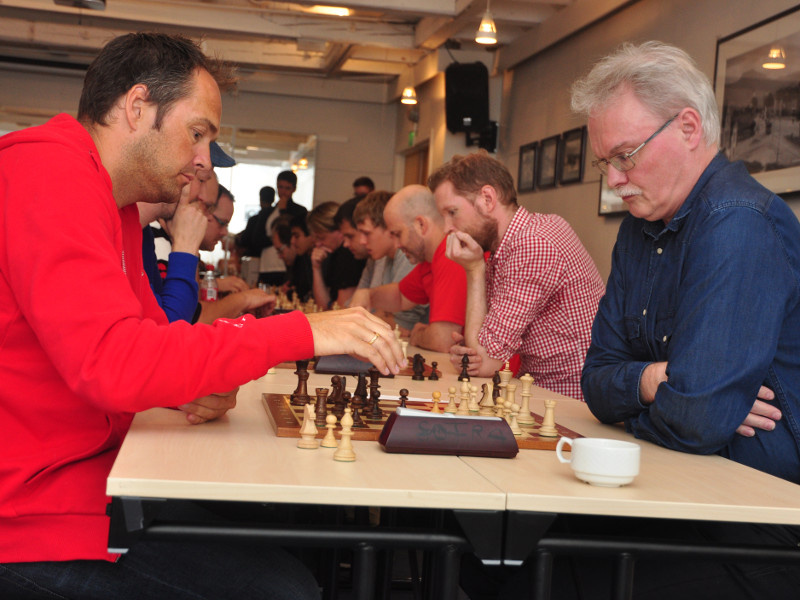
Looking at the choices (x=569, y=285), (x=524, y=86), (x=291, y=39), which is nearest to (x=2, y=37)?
(x=291, y=39)

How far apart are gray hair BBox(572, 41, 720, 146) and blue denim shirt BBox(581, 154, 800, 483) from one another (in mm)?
130

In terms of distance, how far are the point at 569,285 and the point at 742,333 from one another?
Answer: 1480mm

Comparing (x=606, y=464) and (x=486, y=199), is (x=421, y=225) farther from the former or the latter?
(x=606, y=464)

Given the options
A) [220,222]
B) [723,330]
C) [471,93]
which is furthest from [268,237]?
[723,330]

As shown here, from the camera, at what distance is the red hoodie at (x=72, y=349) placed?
Result: 137cm

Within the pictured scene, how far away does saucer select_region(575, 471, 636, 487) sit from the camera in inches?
→ 53.9

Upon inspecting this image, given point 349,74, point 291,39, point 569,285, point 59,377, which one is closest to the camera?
point 59,377

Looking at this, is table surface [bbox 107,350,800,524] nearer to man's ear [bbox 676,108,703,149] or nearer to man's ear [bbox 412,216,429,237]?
man's ear [bbox 676,108,703,149]

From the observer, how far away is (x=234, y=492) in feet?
4.08

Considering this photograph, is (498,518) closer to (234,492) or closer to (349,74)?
(234,492)

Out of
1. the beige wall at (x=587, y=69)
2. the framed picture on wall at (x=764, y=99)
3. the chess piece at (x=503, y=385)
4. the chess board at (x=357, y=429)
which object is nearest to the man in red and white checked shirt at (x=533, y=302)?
the chess piece at (x=503, y=385)

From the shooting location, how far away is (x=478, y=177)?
3584mm

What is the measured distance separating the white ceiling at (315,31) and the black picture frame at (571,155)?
911 millimetres

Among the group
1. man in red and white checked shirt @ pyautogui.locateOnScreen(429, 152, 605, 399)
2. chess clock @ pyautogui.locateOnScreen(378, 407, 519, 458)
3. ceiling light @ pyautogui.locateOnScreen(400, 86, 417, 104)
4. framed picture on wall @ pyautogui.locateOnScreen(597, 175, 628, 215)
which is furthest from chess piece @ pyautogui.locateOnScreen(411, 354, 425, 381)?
ceiling light @ pyautogui.locateOnScreen(400, 86, 417, 104)
